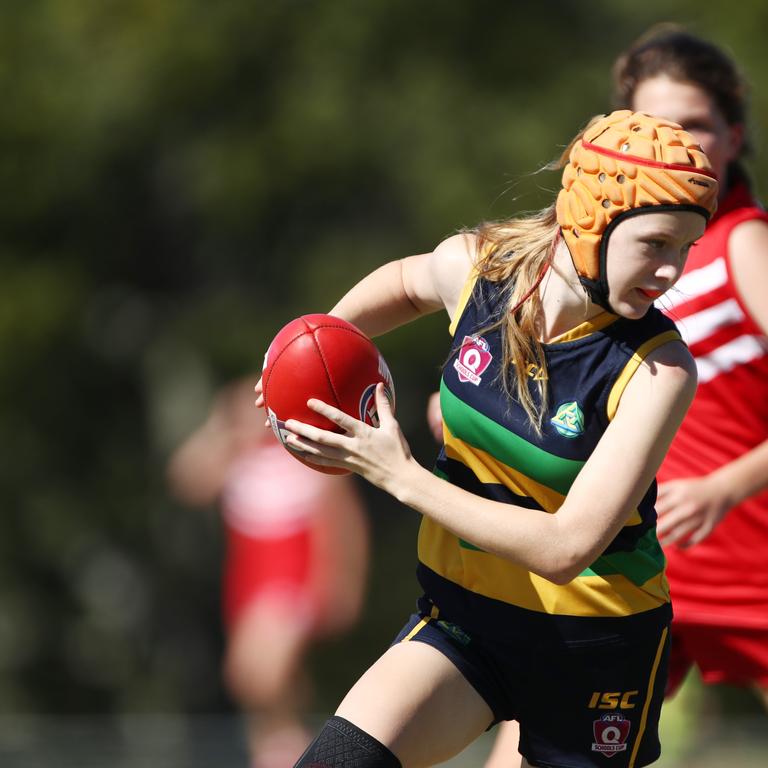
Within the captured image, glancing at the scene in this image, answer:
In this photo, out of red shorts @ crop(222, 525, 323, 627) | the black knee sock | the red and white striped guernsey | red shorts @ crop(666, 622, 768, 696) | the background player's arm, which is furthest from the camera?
red shorts @ crop(222, 525, 323, 627)

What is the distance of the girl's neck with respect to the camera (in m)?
3.90

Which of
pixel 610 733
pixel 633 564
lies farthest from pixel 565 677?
pixel 633 564

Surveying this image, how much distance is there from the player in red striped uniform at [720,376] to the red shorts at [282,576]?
5.15 m

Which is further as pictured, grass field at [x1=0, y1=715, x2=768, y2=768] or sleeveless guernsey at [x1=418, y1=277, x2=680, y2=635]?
grass field at [x1=0, y1=715, x2=768, y2=768]

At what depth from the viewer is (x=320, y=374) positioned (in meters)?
3.93

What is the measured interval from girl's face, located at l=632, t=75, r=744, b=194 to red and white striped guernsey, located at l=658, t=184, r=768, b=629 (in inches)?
5.0

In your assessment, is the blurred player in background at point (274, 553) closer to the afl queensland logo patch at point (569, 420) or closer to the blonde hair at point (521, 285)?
the blonde hair at point (521, 285)

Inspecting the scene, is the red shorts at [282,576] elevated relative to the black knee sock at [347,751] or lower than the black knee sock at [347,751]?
lower

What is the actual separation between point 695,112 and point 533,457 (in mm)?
1524

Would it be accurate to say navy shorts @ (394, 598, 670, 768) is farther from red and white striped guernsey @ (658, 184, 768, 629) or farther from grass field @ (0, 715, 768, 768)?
grass field @ (0, 715, 768, 768)

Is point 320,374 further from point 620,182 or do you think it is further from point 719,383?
point 719,383

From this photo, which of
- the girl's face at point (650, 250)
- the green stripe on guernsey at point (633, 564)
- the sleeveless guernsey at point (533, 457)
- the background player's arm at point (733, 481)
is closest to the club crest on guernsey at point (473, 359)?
the sleeveless guernsey at point (533, 457)

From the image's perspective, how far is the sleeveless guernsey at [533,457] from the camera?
12.6ft

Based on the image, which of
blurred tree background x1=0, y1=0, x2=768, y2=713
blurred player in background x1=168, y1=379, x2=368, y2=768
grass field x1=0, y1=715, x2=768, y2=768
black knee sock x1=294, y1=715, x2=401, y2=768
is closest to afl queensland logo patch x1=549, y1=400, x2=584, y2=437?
black knee sock x1=294, y1=715, x2=401, y2=768
